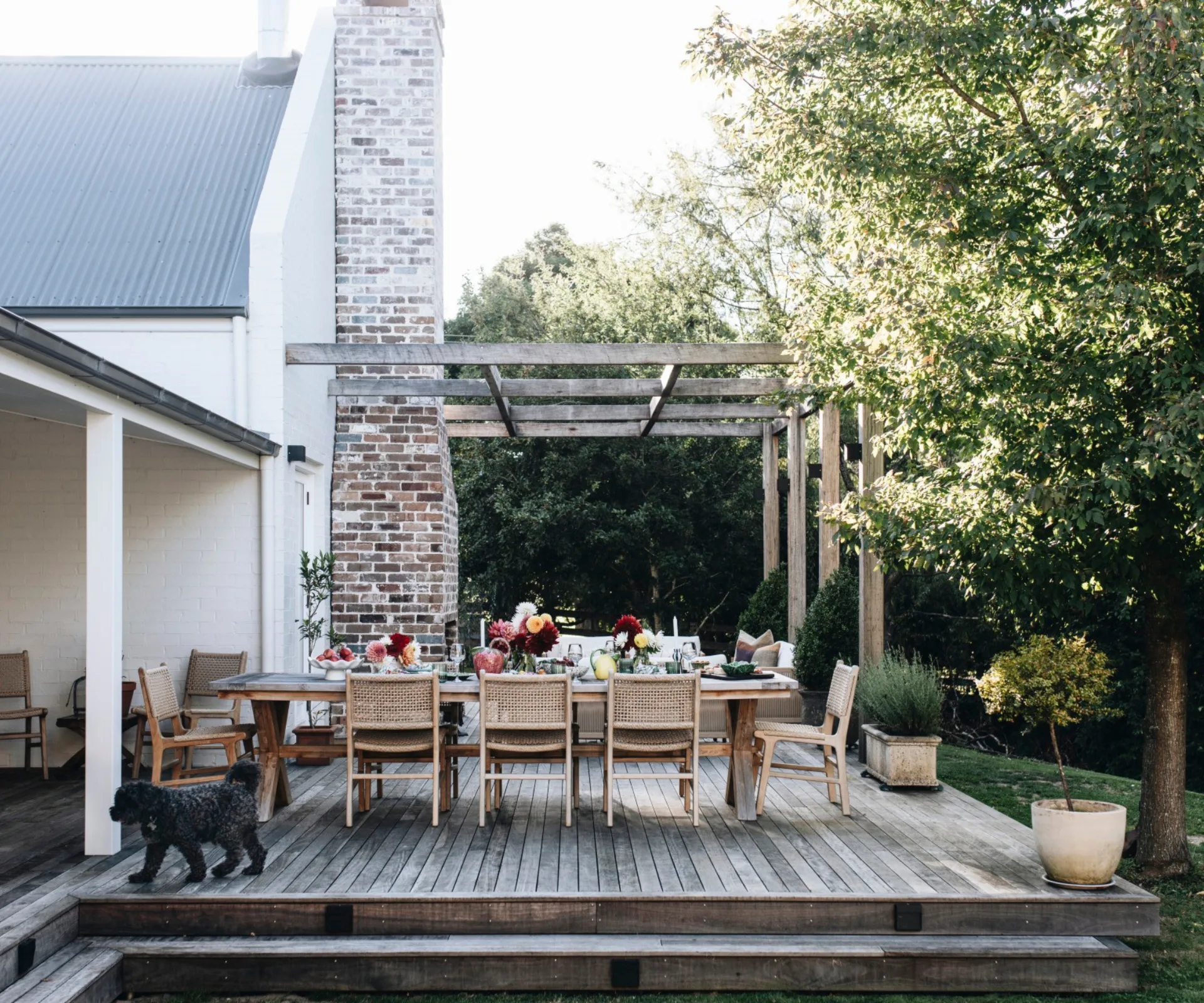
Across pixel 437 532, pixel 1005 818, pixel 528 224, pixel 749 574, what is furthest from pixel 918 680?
pixel 528 224

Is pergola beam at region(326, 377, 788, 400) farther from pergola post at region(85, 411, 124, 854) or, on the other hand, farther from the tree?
pergola post at region(85, 411, 124, 854)

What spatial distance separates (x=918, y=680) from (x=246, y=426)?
195 inches

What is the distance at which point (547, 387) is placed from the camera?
8.53m

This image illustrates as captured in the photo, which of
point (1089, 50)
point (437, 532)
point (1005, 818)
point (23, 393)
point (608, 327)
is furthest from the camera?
point (608, 327)

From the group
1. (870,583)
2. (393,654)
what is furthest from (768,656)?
(393,654)

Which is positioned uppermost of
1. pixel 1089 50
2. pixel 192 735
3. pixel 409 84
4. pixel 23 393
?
pixel 409 84

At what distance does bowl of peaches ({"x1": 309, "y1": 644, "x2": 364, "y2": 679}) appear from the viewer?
6.54 meters

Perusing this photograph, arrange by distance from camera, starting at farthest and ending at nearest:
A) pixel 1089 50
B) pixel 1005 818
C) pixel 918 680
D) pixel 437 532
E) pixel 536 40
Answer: pixel 536 40
pixel 437 532
pixel 918 680
pixel 1005 818
pixel 1089 50

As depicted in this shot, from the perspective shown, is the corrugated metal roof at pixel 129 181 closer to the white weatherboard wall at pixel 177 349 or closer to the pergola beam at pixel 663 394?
the white weatherboard wall at pixel 177 349

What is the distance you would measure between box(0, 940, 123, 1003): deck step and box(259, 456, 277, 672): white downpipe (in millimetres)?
3276

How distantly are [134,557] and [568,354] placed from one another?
337 centimetres

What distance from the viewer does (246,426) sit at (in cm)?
793

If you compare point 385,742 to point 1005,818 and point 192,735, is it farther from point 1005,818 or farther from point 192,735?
point 1005,818

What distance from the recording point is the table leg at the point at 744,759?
6.43 m
